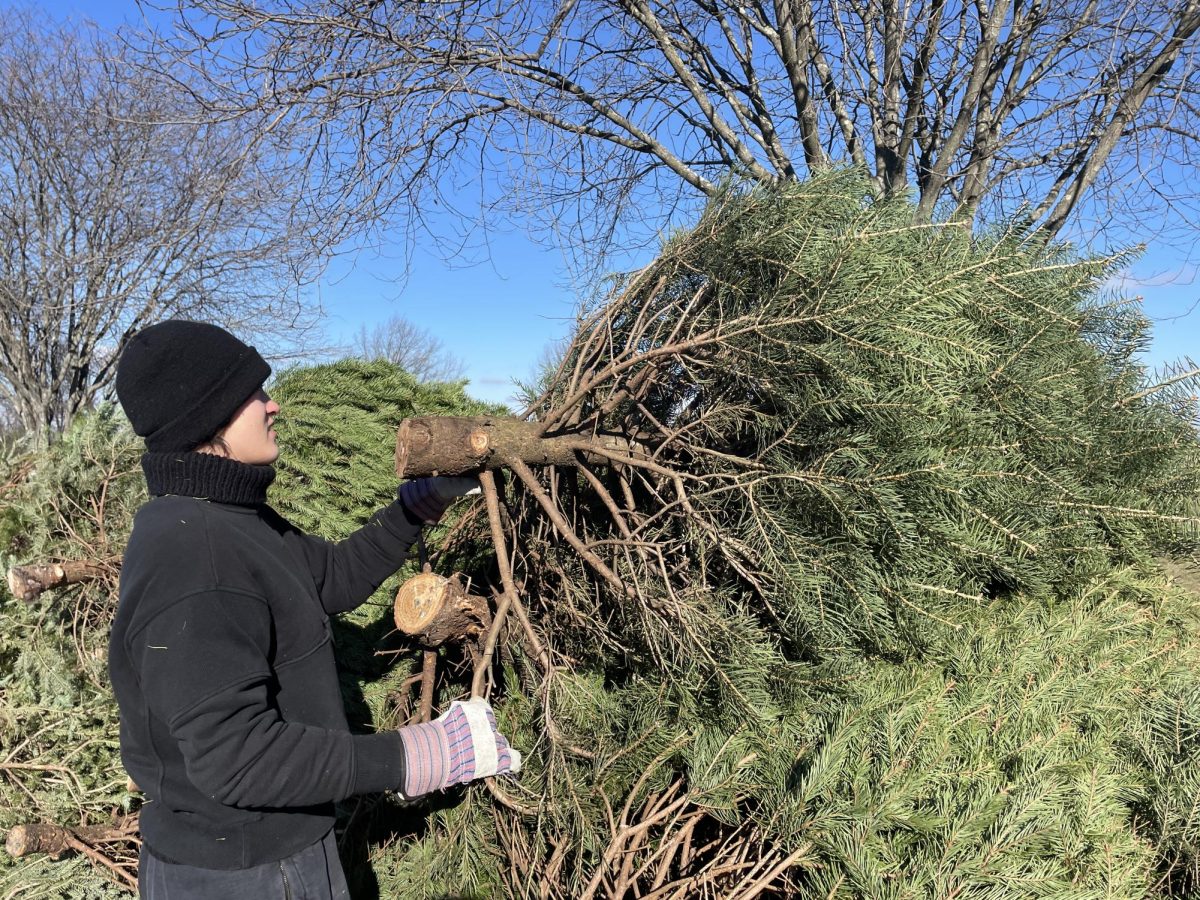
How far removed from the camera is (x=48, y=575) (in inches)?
118

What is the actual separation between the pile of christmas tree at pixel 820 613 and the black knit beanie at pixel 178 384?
3.27 ft

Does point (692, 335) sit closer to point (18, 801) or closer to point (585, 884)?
point (585, 884)

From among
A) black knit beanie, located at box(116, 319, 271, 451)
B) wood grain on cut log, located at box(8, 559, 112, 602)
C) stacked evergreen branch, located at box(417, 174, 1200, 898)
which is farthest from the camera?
wood grain on cut log, located at box(8, 559, 112, 602)

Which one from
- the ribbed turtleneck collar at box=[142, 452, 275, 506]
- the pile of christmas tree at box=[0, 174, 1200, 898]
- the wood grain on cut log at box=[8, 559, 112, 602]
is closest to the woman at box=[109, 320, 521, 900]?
the ribbed turtleneck collar at box=[142, 452, 275, 506]

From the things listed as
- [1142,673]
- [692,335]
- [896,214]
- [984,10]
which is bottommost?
[1142,673]

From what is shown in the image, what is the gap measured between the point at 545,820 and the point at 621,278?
1.76 metres

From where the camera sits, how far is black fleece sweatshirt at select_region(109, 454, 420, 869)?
141 centimetres

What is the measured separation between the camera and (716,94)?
5.66 metres

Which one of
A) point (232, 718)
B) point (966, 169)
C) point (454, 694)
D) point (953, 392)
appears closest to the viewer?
point (232, 718)

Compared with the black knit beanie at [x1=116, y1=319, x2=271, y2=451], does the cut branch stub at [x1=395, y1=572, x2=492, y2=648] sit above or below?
below

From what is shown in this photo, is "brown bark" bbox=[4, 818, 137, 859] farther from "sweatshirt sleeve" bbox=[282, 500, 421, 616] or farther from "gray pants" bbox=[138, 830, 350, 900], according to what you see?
"sweatshirt sleeve" bbox=[282, 500, 421, 616]

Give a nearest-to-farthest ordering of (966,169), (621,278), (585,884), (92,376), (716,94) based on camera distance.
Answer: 1. (585,884)
2. (621,278)
3. (966,169)
4. (716,94)
5. (92,376)

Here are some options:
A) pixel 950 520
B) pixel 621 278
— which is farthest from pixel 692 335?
pixel 950 520

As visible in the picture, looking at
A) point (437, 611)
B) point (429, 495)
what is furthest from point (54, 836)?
point (429, 495)
